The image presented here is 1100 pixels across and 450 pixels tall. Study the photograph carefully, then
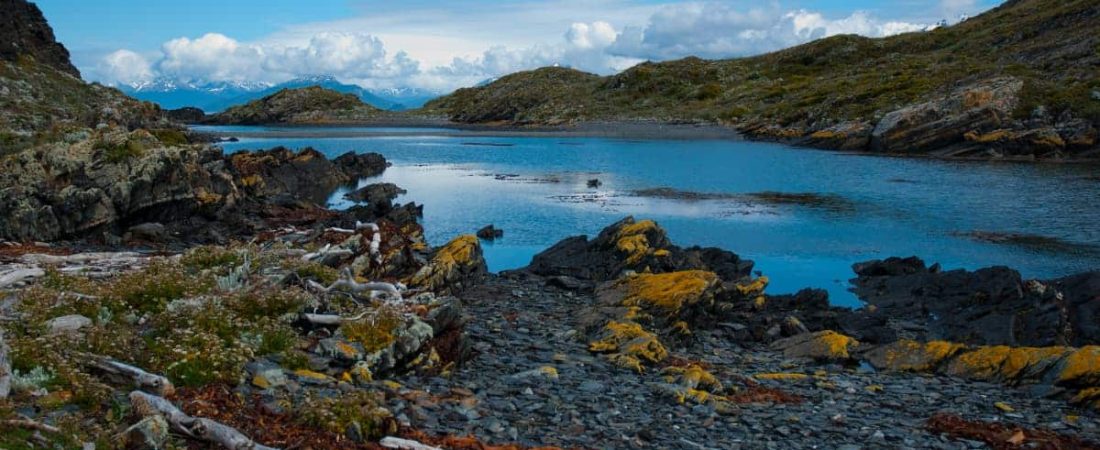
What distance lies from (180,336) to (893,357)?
58.7 feet

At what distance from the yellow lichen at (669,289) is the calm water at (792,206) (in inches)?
303

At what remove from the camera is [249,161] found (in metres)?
69.2

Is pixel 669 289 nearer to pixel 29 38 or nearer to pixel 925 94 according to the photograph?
pixel 29 38

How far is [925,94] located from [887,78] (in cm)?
2660

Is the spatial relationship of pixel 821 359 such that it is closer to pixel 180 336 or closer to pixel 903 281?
pixel 903 281

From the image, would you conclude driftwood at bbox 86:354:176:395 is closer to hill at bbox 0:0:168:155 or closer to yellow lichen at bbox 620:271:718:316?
yellow lichen at bbox 620:271:718:316

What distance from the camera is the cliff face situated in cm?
7644

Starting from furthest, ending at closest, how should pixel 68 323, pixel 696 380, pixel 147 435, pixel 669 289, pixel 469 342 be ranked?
pixel 669 289 → pixel 469 342 → pixel 696 380 → pixel 68 323 → pixel 147 435

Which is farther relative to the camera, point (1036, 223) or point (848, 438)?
point (1036, 223)

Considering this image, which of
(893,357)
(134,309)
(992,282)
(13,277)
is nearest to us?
(134,309)

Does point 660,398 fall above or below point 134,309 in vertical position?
below

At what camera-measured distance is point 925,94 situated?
367 ft

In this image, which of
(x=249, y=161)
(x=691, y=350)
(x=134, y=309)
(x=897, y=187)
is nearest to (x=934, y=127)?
(x=897, y=187)

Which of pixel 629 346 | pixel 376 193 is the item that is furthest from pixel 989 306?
pixel 376 193
